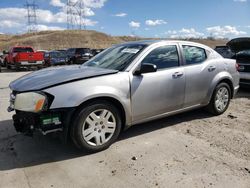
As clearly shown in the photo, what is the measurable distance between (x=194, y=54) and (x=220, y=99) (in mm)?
1198

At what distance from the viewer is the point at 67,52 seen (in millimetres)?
21859

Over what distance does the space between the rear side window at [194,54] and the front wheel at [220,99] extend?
71cm

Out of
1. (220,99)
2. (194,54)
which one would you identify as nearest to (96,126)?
(194,54)

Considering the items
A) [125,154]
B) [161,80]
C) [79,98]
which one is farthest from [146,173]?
[161,80]

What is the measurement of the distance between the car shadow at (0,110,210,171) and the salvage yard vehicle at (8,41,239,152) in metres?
0.37

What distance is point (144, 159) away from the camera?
368 cm

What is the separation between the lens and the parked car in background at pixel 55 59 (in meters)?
20.4

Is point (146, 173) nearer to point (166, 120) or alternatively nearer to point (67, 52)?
point (166, 120)

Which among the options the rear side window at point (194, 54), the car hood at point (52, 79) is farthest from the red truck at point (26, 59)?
the rear side window at point (194, 54)

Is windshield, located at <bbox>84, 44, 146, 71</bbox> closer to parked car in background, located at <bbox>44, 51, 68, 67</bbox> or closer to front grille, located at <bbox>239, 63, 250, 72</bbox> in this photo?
front grille, located at <bbox>239, 63, 250, 72</bbox>

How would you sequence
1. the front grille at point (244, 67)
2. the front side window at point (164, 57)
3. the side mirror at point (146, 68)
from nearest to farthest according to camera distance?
the side mirror at point (146, 68) → the front side window at point (164, 57) → the front grille at point (244, 67)

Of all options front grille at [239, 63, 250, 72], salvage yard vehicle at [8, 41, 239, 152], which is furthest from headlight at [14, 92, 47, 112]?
front grille at [239, 63, 250, 72]

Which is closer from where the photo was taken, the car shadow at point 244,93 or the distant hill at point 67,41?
the car shadow at point 244,93

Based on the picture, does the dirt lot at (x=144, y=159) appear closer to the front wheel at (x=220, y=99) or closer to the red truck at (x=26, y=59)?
the front wheel at (x=220, y=99)
